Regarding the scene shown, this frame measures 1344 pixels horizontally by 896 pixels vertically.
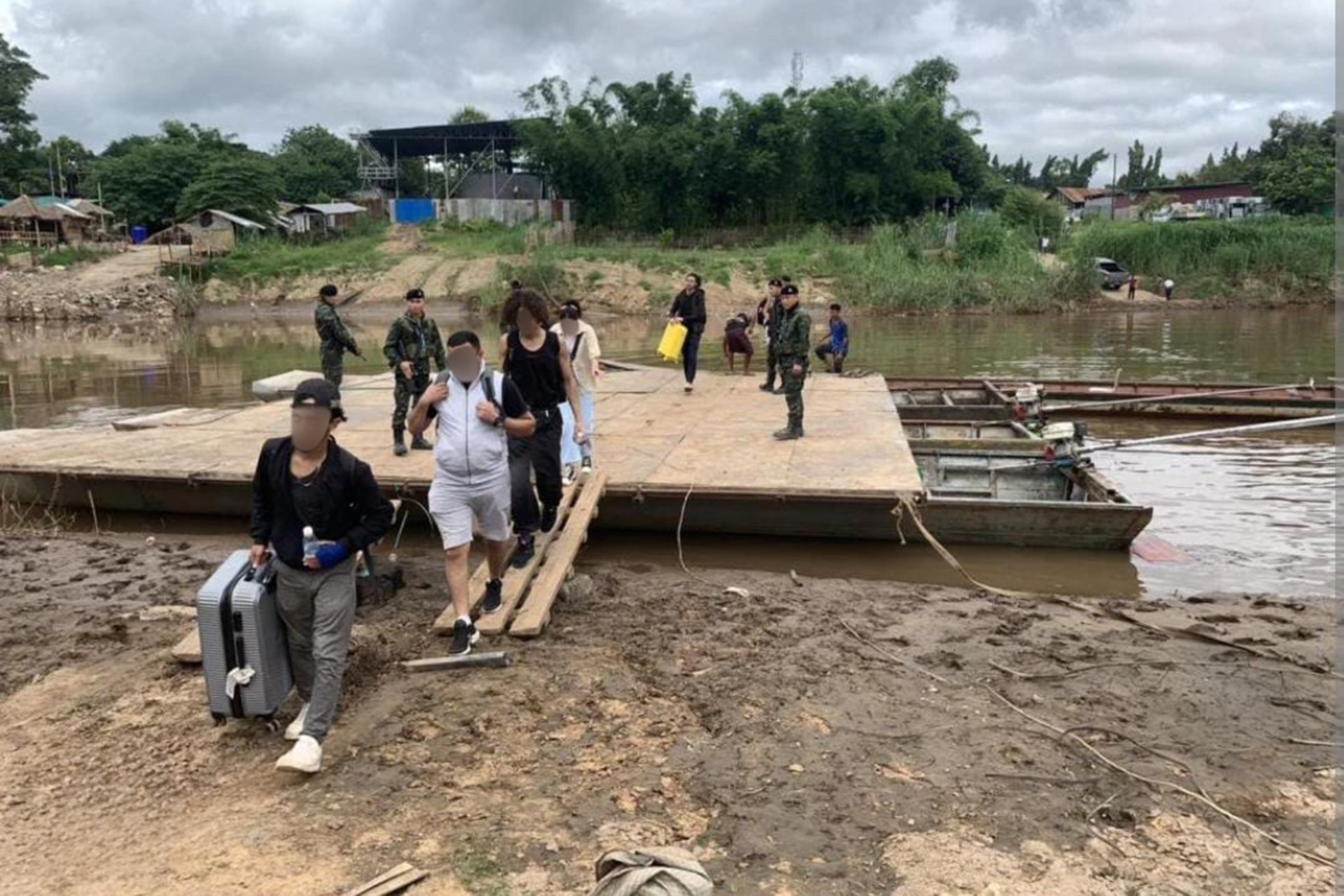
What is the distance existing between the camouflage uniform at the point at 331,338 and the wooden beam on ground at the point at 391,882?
698 centimetres

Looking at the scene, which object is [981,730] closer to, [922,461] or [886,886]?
[886,886]

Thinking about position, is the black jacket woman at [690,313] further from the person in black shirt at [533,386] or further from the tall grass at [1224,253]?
the tall grass at [1224,253]

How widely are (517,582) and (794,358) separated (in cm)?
433

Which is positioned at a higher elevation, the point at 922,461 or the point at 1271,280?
the point at 1271,280

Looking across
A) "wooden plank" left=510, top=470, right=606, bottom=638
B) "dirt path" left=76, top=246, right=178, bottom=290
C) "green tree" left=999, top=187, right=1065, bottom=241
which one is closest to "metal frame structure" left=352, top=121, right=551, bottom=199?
"dirt path" left=76, top=246, right=178, bottom=290

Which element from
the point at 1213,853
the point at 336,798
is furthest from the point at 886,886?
the point at 336,798

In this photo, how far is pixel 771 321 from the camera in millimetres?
12117

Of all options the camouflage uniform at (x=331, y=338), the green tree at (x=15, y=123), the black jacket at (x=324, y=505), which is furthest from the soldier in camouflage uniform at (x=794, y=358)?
the green tree at (x=15, y=123)

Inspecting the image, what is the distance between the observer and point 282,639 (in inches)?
159

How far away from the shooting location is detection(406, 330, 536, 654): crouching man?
15.4ft

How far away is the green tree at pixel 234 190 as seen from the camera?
151 feet

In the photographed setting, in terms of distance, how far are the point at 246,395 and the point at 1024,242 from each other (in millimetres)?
32778

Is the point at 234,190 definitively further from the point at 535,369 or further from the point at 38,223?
the point at 535,369

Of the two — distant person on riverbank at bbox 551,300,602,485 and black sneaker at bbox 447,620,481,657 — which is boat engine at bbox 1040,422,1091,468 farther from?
black sneaker at bbox 447,620,481,657
